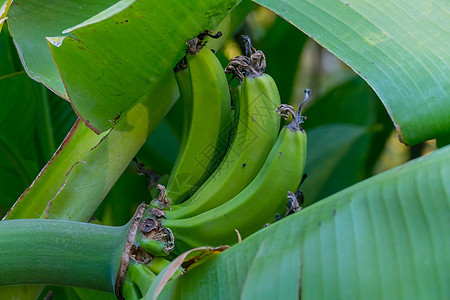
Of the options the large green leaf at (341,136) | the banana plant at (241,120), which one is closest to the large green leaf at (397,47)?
the banana plant at (241,120)

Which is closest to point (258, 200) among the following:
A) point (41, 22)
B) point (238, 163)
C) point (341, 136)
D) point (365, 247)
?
point (238, 163)

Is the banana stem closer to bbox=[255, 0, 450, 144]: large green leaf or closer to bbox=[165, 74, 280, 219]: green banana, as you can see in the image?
bbox=[165, 74, 280, 219]: green banana

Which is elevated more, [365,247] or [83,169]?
[365,247]

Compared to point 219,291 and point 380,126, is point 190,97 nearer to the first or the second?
point 219,291

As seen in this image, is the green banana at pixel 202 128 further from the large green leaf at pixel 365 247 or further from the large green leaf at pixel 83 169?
the large green leaf at pixel 365 247

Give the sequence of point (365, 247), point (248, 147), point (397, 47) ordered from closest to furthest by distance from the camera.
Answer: point (365, 247)
point (397, 47)
point (248, 147)

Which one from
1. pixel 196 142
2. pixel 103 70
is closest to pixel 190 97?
pixel 196 142

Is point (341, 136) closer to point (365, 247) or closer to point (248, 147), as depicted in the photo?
point (248, 147)
